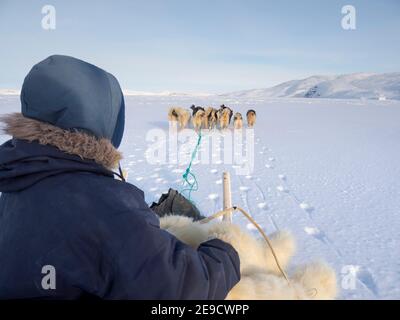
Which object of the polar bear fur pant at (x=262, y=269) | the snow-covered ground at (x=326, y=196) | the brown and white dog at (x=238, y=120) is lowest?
the snow-covered ground at (x=326, y=196)

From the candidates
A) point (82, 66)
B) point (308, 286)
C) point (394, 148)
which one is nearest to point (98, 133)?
point (82, 66)

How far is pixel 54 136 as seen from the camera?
2.93 ft

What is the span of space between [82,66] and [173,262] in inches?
24.3

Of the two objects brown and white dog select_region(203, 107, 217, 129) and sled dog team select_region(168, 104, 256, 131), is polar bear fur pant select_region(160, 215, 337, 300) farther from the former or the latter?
brown and white dog select_region(203, 107, 217, 129)

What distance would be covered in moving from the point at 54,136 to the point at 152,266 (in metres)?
0.45

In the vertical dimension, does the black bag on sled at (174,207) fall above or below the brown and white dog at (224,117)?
below

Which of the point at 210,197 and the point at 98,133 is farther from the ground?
the point at 98,133

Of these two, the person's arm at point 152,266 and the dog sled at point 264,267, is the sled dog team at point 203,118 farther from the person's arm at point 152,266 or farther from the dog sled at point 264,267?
the person's arm at point 152,266

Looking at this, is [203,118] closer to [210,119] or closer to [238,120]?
[210,119]

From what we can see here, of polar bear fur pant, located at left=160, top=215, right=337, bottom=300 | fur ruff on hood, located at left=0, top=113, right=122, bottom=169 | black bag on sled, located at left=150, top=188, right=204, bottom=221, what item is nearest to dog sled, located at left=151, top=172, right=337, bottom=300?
polar bear fur pant, located at left=160, top=215, right=337, bottom=300

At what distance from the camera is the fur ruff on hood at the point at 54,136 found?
2.92 ft

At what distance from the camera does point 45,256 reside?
808mm

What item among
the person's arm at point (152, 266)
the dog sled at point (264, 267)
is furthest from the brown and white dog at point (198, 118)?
the person's arm at point (152, 266)

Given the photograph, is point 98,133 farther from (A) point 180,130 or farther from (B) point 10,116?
(A) point 180,130
